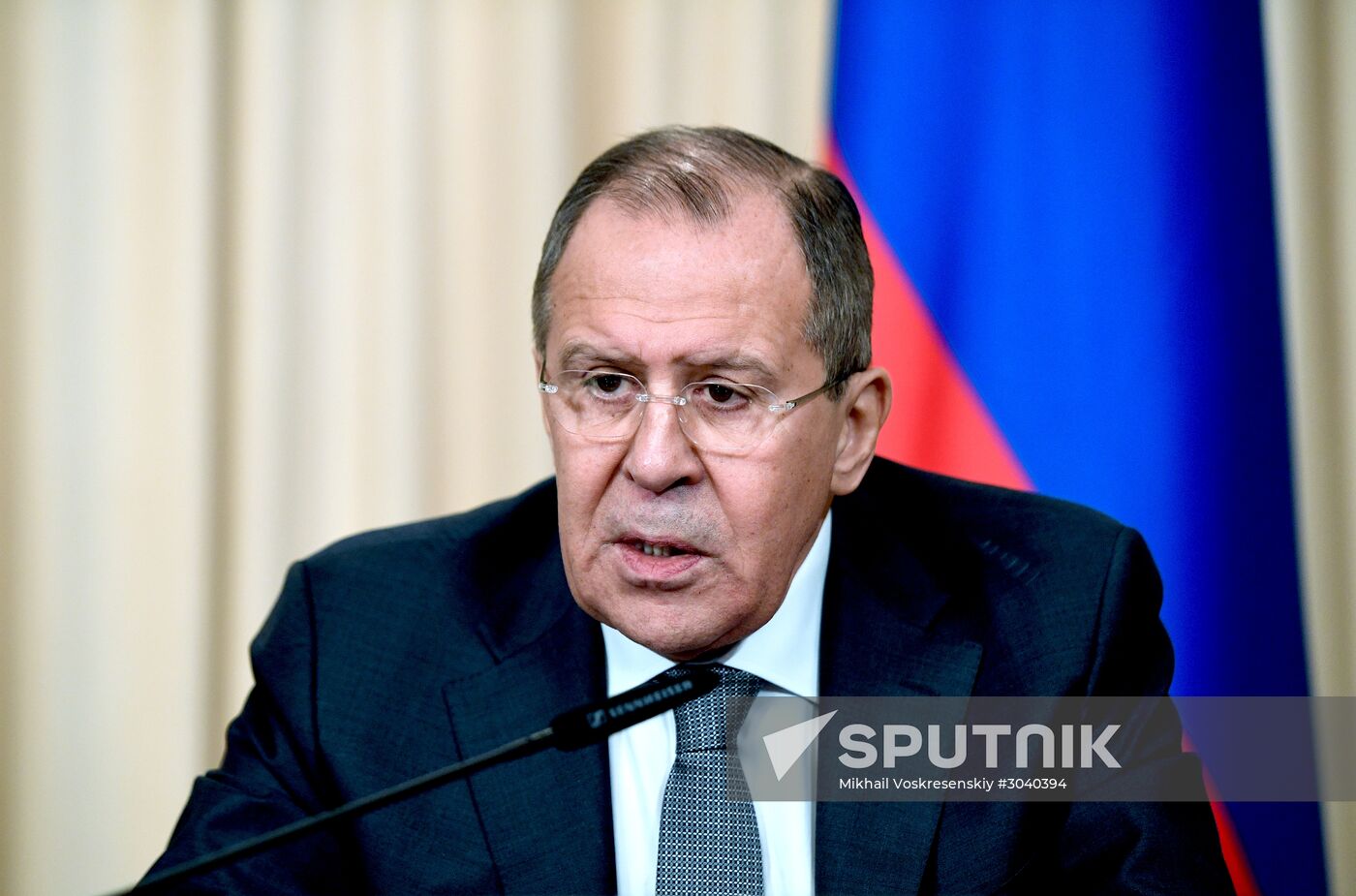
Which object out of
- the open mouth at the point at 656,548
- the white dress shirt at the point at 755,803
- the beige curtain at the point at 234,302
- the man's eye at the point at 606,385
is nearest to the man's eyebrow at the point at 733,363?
A: the man's eye at the point at 606,385

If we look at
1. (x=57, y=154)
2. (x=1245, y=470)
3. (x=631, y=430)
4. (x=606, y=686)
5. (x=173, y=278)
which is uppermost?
(x=57, y=154)

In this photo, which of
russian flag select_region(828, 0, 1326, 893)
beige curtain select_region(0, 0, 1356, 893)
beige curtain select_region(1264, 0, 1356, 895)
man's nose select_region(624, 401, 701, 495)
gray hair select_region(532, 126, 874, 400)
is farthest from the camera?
beige curtain select_region(0, 0, 1356, 893)

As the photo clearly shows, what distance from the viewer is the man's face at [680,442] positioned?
1835mm

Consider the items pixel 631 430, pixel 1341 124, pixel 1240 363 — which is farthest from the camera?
pixel 1341 124

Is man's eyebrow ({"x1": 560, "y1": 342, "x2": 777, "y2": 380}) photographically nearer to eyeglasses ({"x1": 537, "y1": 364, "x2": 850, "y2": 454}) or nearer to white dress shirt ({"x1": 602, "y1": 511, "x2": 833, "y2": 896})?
eyeglasses ({"x1": 537, "y1": 364, "x2": 850, "y2": 454})

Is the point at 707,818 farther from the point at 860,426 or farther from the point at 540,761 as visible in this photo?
the point at 860,426

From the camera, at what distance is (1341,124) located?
9.68 feet

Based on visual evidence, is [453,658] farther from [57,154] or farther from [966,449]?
[57,154]

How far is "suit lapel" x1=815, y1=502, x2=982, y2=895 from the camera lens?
6.14 ft

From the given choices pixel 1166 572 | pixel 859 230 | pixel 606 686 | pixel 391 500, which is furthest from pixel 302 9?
pixel 1166 572

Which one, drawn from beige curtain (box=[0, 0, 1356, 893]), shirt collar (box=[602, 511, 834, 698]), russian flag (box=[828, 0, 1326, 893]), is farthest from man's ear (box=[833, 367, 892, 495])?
beige curtain (box=[0, 0, 1356, 893])

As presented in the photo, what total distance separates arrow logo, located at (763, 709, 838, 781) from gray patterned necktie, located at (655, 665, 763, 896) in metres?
0.07

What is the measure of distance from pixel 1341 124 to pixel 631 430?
6.56 feet

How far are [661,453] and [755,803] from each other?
550 millimetres
